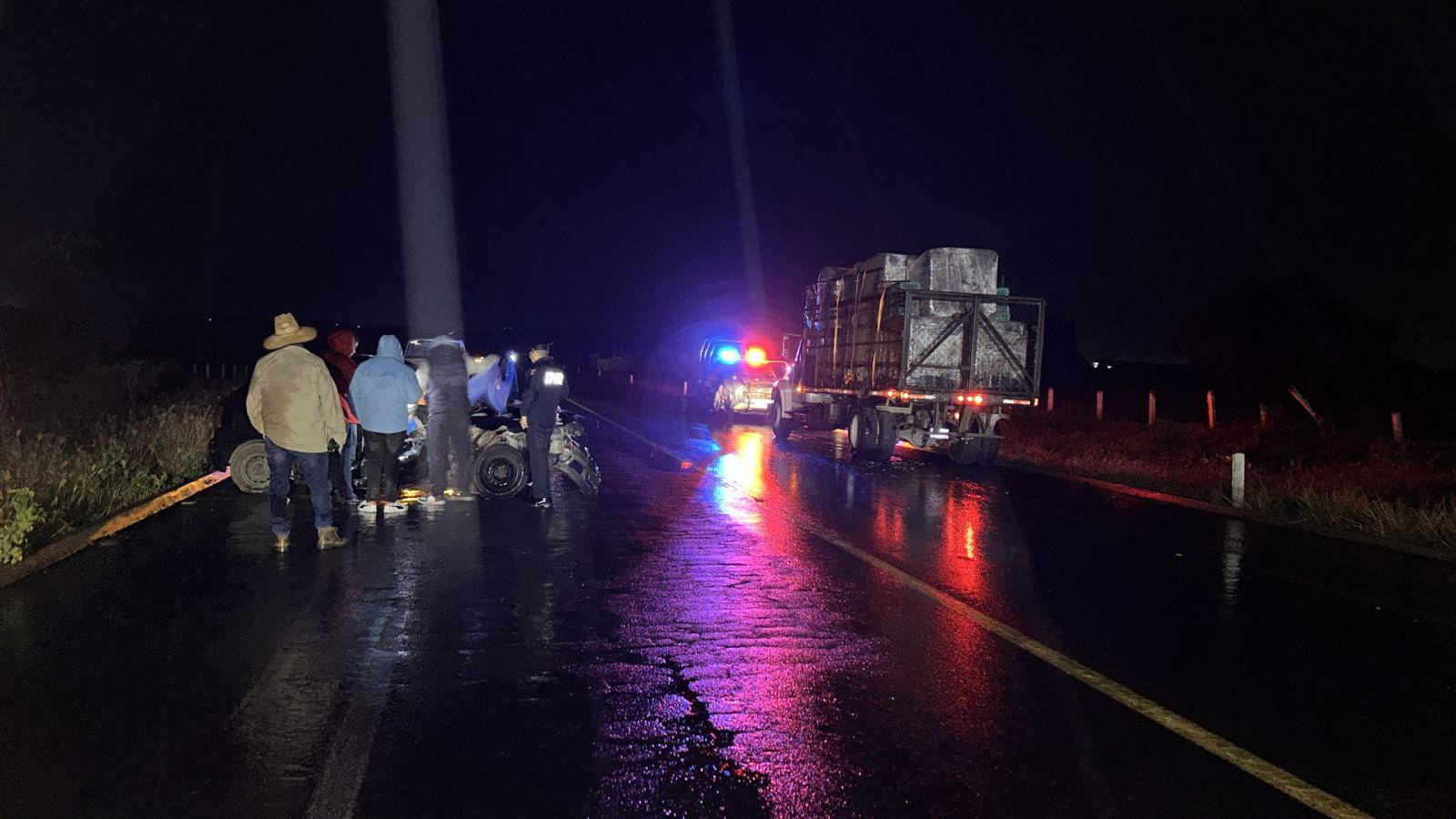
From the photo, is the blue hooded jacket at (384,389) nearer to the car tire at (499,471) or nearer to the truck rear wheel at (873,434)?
the car tire at (499,471)

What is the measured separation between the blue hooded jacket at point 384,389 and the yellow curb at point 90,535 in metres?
2.49

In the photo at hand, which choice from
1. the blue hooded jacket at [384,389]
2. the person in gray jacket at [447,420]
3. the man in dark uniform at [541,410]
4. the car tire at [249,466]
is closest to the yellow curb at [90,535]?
the car tire at [249,466]

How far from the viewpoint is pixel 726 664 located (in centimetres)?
668

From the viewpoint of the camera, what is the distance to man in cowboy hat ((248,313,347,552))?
978cm

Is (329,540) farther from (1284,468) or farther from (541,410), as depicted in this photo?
(1284,468)

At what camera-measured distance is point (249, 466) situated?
551 inches

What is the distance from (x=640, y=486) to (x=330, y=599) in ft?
25.9

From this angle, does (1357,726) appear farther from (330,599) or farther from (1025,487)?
(1025,487)

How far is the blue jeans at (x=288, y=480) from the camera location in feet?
32.7

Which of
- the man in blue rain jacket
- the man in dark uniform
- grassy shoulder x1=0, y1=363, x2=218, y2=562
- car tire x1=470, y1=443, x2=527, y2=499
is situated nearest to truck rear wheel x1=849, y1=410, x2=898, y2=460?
car tire x1=470, y1=443, x2=527, y2=499

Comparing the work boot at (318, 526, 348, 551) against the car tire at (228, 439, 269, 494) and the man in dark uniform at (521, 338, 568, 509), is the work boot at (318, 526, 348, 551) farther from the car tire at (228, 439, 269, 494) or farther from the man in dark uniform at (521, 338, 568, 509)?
the car tire at (228, 439, 269, 494)

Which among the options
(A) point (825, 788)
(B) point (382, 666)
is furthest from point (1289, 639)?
(B) point (382, 666)

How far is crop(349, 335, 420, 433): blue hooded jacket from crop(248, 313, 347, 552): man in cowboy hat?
164cm

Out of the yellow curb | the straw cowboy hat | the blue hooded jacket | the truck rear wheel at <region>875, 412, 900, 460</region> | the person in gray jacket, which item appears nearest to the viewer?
the yellow curb
